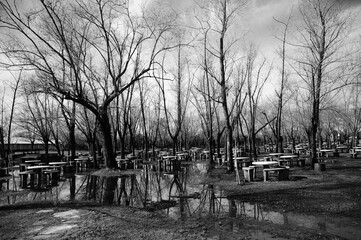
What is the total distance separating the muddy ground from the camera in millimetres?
4488

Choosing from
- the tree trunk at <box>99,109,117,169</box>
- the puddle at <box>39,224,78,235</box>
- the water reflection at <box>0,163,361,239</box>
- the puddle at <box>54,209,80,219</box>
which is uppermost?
the tree trunk at <box>99,109,117,169</box>

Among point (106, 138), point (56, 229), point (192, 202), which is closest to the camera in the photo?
point (56, 229)

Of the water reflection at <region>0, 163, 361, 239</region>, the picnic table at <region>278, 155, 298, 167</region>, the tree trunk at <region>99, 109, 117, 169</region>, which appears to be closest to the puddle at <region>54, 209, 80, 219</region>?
the water reflection at <region>0, 163, 361, 239</region>

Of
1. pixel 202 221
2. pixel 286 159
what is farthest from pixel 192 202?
pixel 286 159

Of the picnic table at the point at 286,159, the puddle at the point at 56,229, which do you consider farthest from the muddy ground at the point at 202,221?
the picnic table at the point at 286,159

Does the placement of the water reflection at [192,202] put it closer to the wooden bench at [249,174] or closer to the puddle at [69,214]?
the puddle at [69,214]

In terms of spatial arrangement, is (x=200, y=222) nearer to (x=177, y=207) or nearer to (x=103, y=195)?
(x=177, y=207)

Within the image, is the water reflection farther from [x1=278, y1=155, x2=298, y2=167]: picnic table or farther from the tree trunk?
[x1=278, y1=155, x2=298, y2=167]: picnic table

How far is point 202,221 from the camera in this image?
527 cm

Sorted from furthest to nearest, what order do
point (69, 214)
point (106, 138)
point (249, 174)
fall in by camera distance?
1. point (106, 138)
2. point (249, 174)
3. point (69, 214)

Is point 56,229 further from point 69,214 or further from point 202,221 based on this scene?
point 202,221

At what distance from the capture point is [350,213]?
5.50 metres

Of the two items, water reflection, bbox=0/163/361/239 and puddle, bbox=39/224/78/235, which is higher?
puddle, bbox=39/224/78/235

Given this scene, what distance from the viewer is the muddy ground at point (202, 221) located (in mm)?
4488
